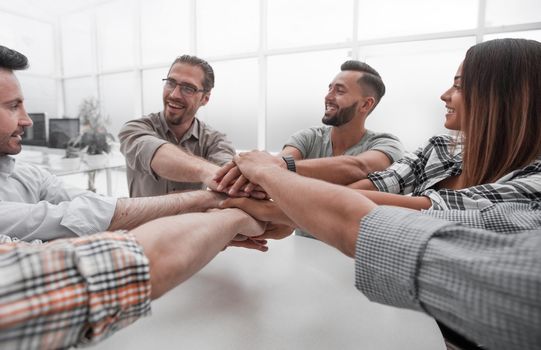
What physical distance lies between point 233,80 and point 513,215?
16.8 ft

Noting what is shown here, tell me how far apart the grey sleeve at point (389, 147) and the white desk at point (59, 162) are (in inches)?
134

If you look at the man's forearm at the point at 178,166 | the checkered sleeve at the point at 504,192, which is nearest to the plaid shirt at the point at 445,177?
the checkered sleeve at the point at 504,192

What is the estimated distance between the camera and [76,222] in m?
1.10

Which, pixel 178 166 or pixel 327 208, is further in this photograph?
pixel 178 166

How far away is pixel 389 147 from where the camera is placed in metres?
2.13

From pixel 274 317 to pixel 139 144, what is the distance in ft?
4.66

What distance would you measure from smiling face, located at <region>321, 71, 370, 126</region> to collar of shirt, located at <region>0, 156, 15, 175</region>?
6.36 ft

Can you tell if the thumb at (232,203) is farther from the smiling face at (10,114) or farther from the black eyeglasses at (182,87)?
the black eyeglasses at (182,87)

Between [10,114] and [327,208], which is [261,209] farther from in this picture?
[10,114]

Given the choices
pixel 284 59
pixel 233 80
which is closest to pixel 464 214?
pixel 284 59

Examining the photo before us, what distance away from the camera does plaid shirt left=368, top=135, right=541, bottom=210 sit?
0.89 m

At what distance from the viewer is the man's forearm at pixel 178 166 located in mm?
1736

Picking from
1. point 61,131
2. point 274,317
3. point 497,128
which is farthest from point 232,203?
point 61,131

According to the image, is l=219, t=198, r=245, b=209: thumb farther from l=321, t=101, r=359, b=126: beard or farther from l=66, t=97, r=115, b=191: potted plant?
l=66, t=97, r=115, b=191: potted plant
